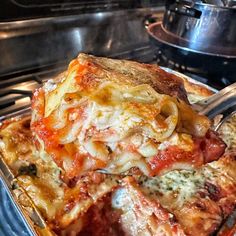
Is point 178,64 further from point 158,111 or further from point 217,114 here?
point 158,111

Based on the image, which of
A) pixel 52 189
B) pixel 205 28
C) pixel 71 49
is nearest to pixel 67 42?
pixel 71 49

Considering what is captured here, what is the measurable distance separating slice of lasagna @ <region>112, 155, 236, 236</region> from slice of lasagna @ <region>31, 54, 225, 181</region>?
0.39 feet

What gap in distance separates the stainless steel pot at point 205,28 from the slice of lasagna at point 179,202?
2.10 ft

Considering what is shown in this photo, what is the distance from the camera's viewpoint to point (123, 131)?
71 cm

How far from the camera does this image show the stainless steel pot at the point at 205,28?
1362 mm

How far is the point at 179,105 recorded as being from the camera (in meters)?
0.77

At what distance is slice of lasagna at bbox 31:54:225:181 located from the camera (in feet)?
2.34

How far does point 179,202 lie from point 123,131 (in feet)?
0.88

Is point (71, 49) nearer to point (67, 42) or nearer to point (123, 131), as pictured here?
point (67, 42)

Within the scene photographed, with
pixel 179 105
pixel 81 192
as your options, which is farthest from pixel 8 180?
pixel 179 105

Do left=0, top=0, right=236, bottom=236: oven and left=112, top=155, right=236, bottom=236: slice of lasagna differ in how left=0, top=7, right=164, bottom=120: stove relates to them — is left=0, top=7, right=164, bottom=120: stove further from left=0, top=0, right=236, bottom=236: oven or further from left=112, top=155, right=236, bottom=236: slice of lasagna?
left=112, top=155, right=236, bottom=236: slice of lasagna

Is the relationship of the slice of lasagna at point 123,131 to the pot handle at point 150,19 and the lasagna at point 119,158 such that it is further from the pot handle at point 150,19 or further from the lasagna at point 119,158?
the pot handle at point 150,19

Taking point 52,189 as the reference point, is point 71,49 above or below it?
below

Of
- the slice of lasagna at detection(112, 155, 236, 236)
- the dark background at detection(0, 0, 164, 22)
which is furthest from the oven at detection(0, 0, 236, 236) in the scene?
the slice of lasagna at detection(112, 155, 236, 236)
